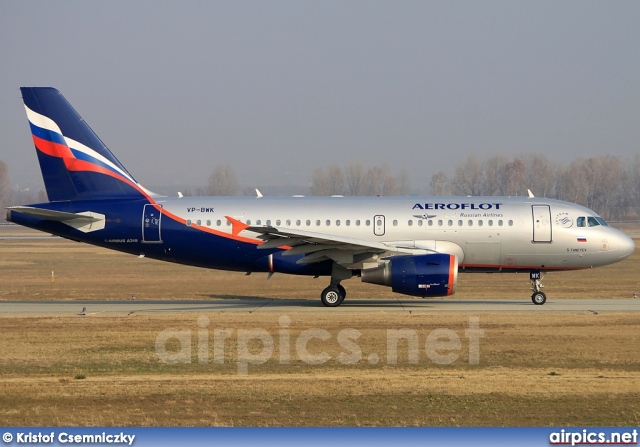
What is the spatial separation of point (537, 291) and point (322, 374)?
15111 mm

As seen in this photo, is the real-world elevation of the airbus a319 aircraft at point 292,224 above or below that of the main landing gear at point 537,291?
above

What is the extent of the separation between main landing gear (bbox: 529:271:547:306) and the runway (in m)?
0.29

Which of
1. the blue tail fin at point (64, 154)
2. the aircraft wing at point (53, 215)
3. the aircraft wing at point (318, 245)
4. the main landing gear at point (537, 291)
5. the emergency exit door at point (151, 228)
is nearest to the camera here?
the aircraft wing at point (318, 245)

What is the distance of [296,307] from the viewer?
94.8 ft

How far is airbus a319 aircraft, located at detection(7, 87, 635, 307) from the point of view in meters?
29.5

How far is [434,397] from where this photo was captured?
1460 centimetres

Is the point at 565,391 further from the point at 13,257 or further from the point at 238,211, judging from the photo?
the point at 13,257

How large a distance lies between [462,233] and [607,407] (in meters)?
15.9

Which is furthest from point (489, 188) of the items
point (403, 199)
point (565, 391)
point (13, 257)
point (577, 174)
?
point (565, 391)

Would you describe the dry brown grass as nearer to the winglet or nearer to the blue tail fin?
the winglet

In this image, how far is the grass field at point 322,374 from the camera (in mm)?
13367

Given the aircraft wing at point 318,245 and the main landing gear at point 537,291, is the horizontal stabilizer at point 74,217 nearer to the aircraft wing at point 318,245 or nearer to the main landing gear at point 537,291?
the aircraft wing at point 318,245

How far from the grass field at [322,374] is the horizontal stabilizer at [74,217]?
5.09 m

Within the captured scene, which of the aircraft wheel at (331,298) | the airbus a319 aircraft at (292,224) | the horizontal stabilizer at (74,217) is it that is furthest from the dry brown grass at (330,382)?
the horizontal stabilizer at (74,217)
